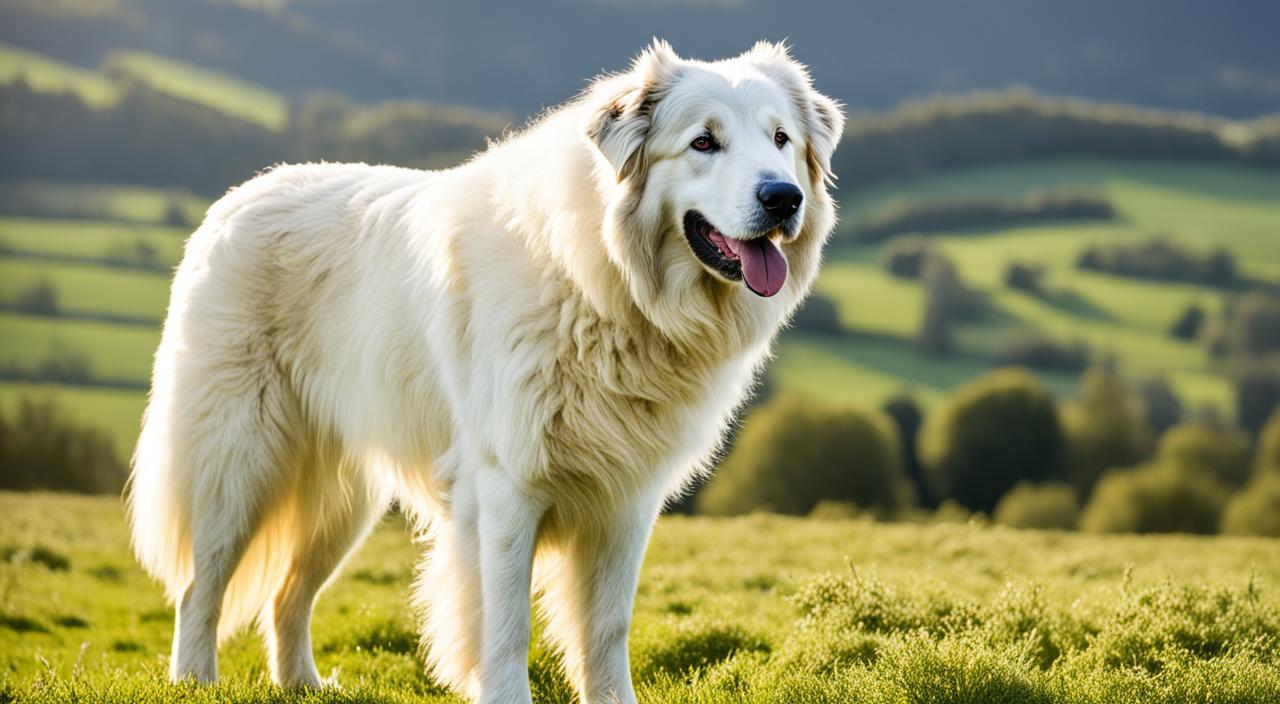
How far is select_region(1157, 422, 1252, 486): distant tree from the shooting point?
45.1 metres

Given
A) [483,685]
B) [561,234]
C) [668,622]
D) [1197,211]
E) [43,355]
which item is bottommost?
[43,355]

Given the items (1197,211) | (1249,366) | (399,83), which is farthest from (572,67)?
(1249,366)

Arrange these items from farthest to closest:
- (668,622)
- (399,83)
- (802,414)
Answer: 1. (399,83)
2. (802,414)
3. (668,622)

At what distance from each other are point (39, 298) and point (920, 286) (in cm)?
5018

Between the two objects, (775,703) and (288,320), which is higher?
(288,320)

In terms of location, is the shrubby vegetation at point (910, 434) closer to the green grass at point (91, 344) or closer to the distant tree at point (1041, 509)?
the distant tree at point (1041, 509)

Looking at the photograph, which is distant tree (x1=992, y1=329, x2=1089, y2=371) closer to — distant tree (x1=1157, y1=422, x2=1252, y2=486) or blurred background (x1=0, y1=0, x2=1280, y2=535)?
blurred background (x1=0, y1=0, x2=1280, y2=535)

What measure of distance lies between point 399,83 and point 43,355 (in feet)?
→ 230

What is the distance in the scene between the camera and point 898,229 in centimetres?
8306

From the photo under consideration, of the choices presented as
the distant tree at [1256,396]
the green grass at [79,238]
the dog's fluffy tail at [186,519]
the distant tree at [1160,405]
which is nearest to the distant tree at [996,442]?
the distant tree at [1160,405]

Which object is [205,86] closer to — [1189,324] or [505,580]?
[1189,324]

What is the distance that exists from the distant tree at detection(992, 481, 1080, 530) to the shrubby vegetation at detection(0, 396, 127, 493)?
108ft

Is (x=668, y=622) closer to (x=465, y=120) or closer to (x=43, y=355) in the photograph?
(x=43, y=355)

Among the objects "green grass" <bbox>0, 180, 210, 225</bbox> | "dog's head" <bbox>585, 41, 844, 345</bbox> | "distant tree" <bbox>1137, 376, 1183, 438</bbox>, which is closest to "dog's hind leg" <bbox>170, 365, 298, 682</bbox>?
"dog's head" <bbox>585, 41, 844, 345</bbox>
